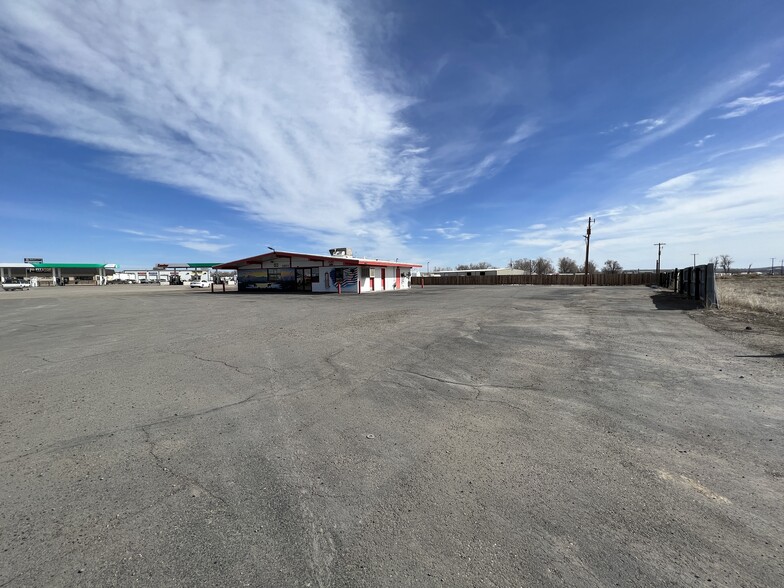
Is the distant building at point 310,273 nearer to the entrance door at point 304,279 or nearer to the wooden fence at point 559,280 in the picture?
the entrance door at point 304,279

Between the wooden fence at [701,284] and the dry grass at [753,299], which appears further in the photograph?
the wooden fence at [701,284]

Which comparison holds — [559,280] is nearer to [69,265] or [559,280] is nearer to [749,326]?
[749,326]

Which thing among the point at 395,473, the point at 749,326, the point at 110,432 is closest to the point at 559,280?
the point at 749,326

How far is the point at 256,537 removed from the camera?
2434 millimetres

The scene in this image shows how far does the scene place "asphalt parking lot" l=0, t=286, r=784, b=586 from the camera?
2215 millimetres

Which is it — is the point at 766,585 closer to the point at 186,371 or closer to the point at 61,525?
the point at 61,525

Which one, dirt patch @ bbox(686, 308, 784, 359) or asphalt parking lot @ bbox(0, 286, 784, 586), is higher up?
dirt patch @ bbox(686, 308, 784, 359)

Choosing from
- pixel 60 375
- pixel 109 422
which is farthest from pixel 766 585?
pixel 60 375

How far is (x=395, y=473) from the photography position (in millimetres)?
3211

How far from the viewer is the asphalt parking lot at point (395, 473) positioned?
221 centimetres

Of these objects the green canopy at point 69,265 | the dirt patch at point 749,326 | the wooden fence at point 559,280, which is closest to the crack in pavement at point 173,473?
the dirt patch at point 749,326

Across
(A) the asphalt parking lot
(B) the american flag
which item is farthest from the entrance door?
(A) the asphalt parking lot

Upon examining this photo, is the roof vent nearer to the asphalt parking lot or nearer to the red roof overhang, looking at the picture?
the red roof overhang

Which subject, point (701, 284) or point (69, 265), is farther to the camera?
point (69, 265)
